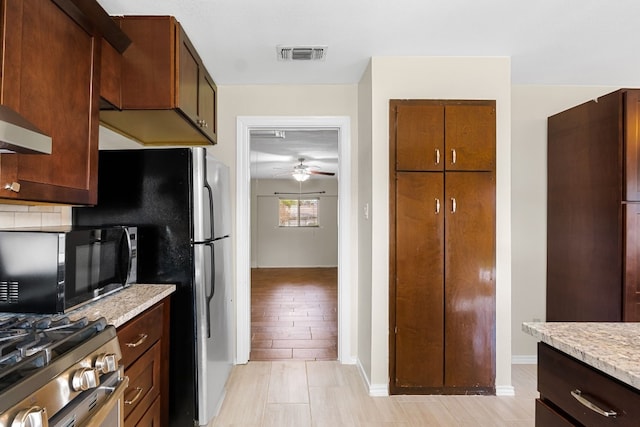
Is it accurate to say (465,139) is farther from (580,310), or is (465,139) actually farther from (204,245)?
(204,245)

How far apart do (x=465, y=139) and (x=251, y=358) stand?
8.16 ft

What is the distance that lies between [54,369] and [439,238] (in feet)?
7.03

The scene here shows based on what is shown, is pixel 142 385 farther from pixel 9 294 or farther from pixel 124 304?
pixel 9 294

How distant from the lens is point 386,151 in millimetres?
2506

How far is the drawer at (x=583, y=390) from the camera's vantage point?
2.87 feet

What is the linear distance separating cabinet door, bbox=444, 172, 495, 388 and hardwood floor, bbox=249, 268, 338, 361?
114cm

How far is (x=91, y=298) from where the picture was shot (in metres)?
1.57

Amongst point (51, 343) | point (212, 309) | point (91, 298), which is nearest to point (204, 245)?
point (212, 309)

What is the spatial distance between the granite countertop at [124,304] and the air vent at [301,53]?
164 centimetres

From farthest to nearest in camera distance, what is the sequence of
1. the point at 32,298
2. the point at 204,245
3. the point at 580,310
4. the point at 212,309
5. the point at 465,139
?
the point at 580,310
the point at 465,139
the point at 212,309
the point at 204,245
the point at 32,298

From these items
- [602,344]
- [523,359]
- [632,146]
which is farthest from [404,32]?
[523,359]

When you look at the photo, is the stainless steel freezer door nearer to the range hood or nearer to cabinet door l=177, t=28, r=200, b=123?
cabinet door l=177, t=28, r=200, b=123

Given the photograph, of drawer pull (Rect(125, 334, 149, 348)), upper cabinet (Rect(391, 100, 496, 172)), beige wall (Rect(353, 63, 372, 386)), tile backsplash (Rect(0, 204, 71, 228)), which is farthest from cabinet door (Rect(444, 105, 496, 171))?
tile backsplash (Rect(0, 204, 71, 228))

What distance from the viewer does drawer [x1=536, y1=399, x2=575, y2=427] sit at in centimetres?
107
